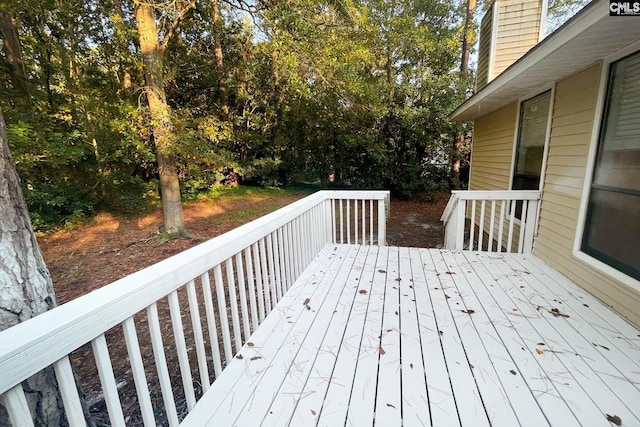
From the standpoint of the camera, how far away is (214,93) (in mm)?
10109

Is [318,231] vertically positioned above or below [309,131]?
below

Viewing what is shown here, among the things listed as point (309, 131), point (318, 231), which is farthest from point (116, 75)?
point (309, 131)

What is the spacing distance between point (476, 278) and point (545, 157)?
6.15ft

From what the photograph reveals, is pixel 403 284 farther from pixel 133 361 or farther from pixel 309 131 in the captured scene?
pixel 309 131

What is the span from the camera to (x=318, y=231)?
382 cm

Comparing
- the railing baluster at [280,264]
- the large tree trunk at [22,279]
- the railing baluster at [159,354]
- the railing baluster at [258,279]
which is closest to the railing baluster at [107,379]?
the railing baluster at [159,354]

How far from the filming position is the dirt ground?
2346 millimetres

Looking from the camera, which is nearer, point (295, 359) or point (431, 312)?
point (295, 359)

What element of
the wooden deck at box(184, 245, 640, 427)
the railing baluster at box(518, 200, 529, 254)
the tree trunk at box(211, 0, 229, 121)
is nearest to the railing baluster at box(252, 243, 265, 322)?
the wooden deck at box(184, 245, 640, 427)

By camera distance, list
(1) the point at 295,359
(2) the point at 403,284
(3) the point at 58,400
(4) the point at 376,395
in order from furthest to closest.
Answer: (2) the point at 403,284 → (1) the point at 295,359 → (4) the point at 376,395 → (3) the point at 58,400

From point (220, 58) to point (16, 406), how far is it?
9586mm

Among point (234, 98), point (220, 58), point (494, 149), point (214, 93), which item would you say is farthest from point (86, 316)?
point (214, 93)

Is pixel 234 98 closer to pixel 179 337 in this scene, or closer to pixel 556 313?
pixel 179 337

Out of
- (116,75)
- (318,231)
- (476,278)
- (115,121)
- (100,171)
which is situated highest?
(116,75)
